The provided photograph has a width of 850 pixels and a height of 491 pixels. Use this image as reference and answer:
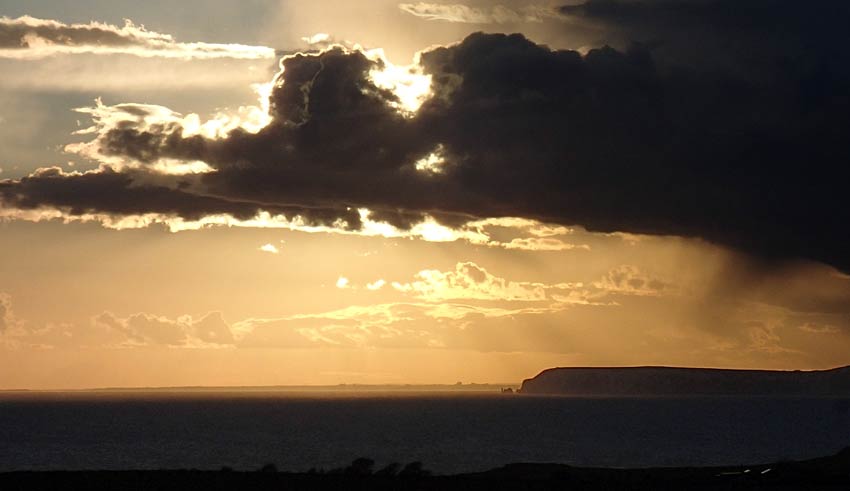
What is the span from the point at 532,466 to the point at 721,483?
16.9 m

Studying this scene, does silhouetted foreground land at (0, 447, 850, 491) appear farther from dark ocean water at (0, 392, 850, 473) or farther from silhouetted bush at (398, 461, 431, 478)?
dark ocean water at (0, 392, 850, 473)

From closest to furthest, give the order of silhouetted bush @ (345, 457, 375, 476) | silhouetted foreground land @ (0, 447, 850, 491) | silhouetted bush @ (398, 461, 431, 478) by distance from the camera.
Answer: silhouetted foreground land @ (0, 447, 850, 491)
silhouetted bush @ (398, 461, 431, 478)
silhouetted bush @ (345, 457, 375, 476)

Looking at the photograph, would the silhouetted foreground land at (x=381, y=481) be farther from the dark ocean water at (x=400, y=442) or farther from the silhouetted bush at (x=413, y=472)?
the dark ocean water at (x=400, y=442)

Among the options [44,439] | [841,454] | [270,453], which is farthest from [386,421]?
[841,454]

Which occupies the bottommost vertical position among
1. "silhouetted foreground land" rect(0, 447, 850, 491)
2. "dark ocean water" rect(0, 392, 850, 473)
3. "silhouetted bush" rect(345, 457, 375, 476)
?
"silhouetted foreground land" rect(0, 447, 850, 491)

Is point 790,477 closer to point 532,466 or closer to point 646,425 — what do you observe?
point 532,466

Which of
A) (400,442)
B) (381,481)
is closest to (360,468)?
(381,481)

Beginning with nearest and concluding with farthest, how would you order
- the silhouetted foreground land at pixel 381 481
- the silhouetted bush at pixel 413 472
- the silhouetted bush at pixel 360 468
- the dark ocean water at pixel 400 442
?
the silhouetted foreground land at pixel 381 481 < the silhouetted bush at pixel 413 472 < the silhouetted bush at pixel 360 468 < the dark ocean water at pixel 400 442

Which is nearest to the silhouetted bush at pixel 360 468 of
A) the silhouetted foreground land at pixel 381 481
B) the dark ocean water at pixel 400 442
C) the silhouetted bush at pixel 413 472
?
the silhouetted foreground land at pixel 381 481

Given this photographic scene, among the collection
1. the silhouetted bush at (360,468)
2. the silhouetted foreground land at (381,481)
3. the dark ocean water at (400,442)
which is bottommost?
the silhouetted foreground land at (381,481)

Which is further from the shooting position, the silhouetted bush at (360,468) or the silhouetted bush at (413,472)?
the silhouetted bush at (360,468)

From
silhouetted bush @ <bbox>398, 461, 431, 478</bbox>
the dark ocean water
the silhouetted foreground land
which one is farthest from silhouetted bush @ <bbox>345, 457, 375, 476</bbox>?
the dark ocean water

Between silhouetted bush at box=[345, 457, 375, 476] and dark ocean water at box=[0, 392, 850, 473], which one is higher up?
dark ocean water at box=[0, 392, 850, 473]

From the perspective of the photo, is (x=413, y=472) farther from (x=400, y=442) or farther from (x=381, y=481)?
(x=400, y=442)
